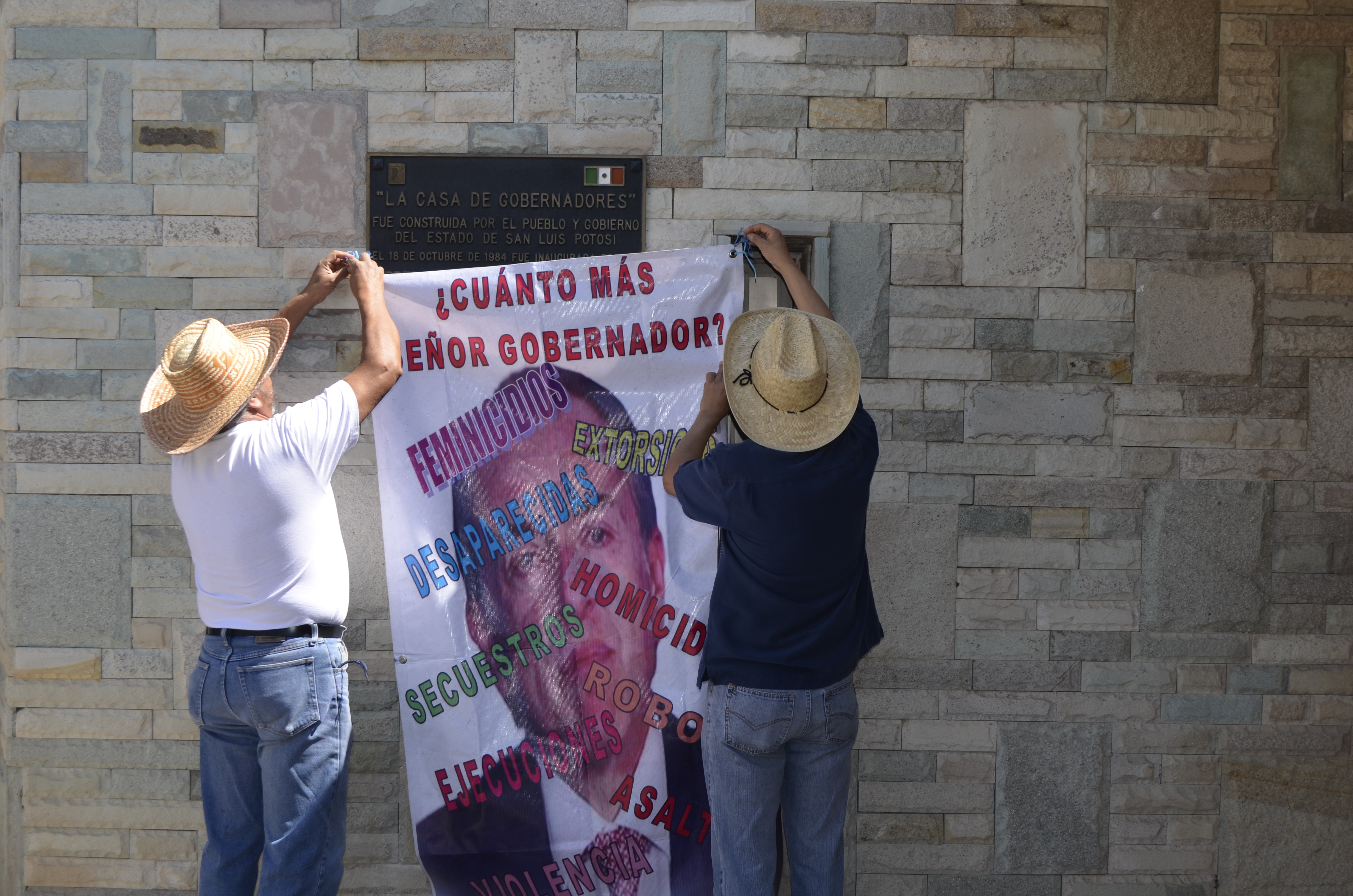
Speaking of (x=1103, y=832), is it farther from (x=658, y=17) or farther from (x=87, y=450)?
(x=87, y=450)

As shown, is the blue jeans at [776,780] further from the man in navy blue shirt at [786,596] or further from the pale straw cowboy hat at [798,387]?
the pale straw cowboy hat at [798,387]

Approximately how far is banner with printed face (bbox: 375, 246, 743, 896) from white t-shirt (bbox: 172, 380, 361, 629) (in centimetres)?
44

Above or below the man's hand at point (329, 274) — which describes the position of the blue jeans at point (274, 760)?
below

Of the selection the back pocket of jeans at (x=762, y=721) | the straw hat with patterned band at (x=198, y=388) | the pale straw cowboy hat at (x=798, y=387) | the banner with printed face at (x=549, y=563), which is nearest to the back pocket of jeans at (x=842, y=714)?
the back pocket of jeans at (x=762, y=721)

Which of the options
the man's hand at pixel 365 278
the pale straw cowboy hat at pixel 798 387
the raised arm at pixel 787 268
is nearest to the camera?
the pale straw cowboy hat at pixel 798 387

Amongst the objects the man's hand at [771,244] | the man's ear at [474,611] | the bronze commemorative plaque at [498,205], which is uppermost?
the bronze commemorative plaque at [498,205]

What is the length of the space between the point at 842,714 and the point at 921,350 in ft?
4.53

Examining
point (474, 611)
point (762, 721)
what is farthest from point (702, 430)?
point (474, 611)

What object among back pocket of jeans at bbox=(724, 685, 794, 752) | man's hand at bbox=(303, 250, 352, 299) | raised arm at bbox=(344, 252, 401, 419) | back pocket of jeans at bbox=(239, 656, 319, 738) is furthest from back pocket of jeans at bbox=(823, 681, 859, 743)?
man's hand at bbox=(303, 250, 352, 299)

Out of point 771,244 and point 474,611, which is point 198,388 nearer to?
point 474,611

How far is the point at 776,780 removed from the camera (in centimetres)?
276

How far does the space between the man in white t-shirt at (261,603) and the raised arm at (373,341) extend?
56mm

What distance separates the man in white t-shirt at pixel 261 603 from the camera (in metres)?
2.69

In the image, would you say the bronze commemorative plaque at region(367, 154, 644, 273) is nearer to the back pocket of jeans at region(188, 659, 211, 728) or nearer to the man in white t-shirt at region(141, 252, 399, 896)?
the man in white t-shirt at region(141, 252, 399, 896)
